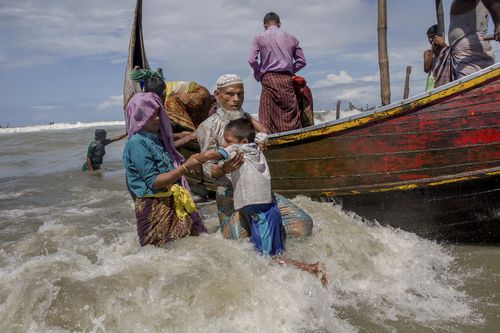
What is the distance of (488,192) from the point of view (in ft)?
12.6

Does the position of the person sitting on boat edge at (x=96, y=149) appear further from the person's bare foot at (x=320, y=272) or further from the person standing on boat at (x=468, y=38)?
the person's bare foot at (x=320, y=272)

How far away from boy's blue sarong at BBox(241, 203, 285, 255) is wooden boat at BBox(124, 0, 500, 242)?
50.6 inches

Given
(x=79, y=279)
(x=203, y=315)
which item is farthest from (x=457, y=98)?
(x=79, y=279)

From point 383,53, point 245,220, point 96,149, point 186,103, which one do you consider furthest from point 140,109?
point 96,149

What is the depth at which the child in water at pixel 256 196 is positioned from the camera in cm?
309

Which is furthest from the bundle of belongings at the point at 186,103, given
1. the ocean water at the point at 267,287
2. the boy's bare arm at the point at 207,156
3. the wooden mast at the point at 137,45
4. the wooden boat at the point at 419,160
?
the boy's bare arm at the point at 207,156

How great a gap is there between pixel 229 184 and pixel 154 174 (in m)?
0.65

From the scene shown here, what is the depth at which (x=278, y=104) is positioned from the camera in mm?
5207

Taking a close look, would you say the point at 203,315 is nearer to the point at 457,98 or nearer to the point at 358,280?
the point at 358,280

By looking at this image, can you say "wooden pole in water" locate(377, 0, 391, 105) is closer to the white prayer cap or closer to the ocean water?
the ocean water

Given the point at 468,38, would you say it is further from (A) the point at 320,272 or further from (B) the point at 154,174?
(B) the point at 154,174

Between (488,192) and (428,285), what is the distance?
46.2 inches

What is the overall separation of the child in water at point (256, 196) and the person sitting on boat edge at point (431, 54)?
12.2ft

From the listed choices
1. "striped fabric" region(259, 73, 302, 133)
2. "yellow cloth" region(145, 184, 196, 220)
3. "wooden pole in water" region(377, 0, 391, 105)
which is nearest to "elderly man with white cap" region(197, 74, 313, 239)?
"yellow cloth" region(145, 184, 196, 220)
